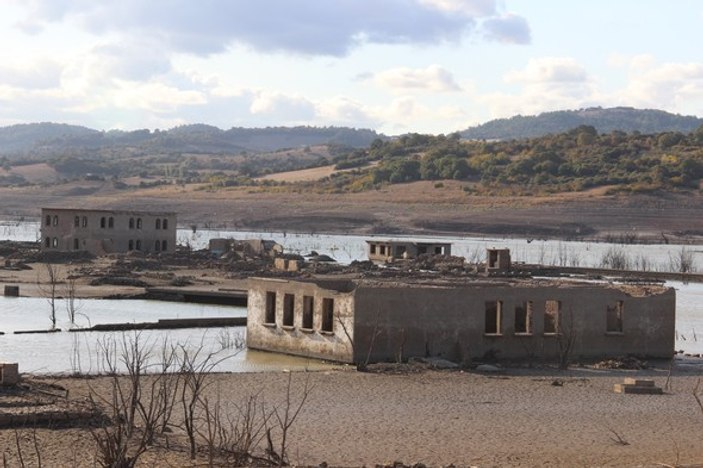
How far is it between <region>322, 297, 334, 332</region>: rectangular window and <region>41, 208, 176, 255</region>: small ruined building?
37296 millimetres

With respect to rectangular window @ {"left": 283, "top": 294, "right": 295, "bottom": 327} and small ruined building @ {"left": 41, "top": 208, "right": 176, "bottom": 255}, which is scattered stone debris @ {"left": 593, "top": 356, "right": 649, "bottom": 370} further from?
small ruined building @ {"left": 41, "top": 208, "right": 176, "bottom": 255}

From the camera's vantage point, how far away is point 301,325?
91.0ft

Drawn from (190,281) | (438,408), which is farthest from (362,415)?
(190,281)

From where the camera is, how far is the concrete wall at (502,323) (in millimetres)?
26312

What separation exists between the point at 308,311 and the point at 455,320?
3129 mm

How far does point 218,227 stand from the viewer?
125438 mm

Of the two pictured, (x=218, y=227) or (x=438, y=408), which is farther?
(x=218, y=227)

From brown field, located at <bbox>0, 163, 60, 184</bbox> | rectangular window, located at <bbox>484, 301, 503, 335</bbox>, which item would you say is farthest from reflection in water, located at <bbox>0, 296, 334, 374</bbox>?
brown field, located at <bbox>0, 163, 60, 184</bbox>

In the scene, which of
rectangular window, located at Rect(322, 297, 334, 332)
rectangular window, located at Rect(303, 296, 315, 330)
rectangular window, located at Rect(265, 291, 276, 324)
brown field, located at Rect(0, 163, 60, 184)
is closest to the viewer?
rectangular window, located at Rect(322, 297, 334, 332)

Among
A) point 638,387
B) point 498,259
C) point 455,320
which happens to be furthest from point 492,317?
point 498,259

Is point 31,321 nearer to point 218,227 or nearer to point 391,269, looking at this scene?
point 391,269

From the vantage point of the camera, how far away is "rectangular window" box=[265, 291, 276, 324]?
28.6 m

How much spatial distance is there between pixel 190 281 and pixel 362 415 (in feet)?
102

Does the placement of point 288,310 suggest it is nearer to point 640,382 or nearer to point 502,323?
point 502,323
